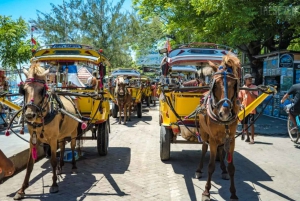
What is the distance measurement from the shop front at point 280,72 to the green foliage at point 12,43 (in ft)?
40.4

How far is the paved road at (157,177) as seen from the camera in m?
5.37

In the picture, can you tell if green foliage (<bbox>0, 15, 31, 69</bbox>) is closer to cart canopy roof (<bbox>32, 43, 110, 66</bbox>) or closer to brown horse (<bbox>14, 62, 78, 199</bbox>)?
cart canopy roof (<bbox>32, 43, 110, 66</bbox>)

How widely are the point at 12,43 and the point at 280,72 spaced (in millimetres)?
13603

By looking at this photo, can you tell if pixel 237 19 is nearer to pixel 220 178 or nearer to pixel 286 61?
pixel 286 61

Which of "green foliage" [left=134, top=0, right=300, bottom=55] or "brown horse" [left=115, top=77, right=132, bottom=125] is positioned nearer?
"green foliage" [left=134, top=0, right=300, bottom=55]

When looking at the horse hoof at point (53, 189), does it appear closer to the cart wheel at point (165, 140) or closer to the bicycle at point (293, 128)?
the cart wheel at point (165, 140)

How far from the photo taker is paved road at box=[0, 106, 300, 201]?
17.6ft

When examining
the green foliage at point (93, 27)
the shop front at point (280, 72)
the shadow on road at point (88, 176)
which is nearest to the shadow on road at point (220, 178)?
the shadow on road at point (88, 176)

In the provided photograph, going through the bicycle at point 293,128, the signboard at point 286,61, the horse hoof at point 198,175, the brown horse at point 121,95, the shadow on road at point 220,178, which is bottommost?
the shadow on road at point 220,178

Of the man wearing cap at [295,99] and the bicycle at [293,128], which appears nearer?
the man wearing cap at [295,99]

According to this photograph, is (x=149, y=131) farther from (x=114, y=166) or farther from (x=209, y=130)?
(x=209, y=130)

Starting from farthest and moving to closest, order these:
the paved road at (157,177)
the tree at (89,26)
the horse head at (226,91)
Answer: the tree at (89,26), the paved road at (157,177), the horse head at (226,91)

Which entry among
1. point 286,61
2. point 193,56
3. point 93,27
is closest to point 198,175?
point 193,56

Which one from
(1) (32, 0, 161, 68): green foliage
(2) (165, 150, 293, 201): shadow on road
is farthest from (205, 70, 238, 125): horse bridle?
(1) (32, 0, 161, 68): green foliage
